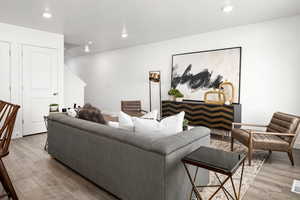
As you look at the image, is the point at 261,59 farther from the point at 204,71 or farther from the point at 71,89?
the point at 71,89

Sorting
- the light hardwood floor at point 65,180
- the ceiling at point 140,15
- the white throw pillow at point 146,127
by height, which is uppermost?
the ceiling at point 140,15

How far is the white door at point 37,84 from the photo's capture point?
4238 mm

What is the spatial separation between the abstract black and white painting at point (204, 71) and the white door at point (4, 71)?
3.98 metres

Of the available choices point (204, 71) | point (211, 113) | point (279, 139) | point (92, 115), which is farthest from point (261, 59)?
point (92, 115)

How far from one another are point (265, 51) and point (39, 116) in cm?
543

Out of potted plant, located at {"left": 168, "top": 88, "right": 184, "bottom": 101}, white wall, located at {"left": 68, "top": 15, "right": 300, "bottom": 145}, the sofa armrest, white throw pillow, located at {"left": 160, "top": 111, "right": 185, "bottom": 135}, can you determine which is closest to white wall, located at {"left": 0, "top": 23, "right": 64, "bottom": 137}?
white wall, located at {"left": 68, "top": 15, "right": 300, "bottom": 145}

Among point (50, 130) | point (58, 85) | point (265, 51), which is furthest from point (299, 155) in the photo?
point (58, 85)

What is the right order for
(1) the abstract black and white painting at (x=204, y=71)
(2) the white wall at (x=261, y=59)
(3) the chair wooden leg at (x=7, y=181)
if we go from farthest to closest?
(1) the abstract black and white painting at (x=204, y=71), (2) the white wall at (x=261, y=59), (3) the chair wooden leg at (x=7, y=181)

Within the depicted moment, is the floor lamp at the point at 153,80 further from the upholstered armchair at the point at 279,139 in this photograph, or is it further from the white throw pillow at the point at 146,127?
the white throw pillow at the point at 146,127

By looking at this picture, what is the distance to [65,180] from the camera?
88.3 inches

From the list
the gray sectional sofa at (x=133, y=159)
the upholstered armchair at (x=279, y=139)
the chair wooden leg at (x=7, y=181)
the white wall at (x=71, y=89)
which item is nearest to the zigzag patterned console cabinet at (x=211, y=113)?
the upholstered armchair at (x=279, y=139)

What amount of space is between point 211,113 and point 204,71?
3.79ft

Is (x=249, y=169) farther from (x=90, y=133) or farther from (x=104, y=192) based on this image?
(x=90, y=133)

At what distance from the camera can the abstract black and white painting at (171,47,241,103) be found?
161 inches
